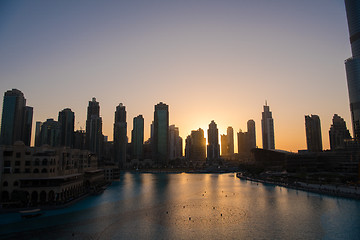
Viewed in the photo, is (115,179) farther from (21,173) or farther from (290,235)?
(290,235)

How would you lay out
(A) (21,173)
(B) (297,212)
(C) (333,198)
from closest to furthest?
(B) (297,212) < (A) (21,173) < (C) (333,198)

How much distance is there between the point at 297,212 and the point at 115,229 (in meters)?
45.3

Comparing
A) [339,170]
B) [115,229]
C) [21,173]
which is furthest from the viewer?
[339,170]

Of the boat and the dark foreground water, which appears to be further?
the boat

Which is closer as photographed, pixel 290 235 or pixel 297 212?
pixel 290 235

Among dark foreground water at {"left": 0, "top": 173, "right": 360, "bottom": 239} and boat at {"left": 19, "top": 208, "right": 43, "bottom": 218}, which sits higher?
boat at {"left": 19, "top": 208, "right": 43, "bottom": 218}

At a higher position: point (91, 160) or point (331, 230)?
point (91, 160)

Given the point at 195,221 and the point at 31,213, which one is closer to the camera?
the point at 195,221

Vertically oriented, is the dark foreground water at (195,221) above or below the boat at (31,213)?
below

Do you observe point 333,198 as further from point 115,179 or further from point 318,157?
point 115,179

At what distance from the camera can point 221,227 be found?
54125 mm

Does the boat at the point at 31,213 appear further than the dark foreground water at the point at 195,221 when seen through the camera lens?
Yes

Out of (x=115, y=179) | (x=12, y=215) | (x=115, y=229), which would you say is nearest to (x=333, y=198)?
(x=115, y=229)

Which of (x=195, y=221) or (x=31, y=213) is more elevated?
(x=31, y=213)
